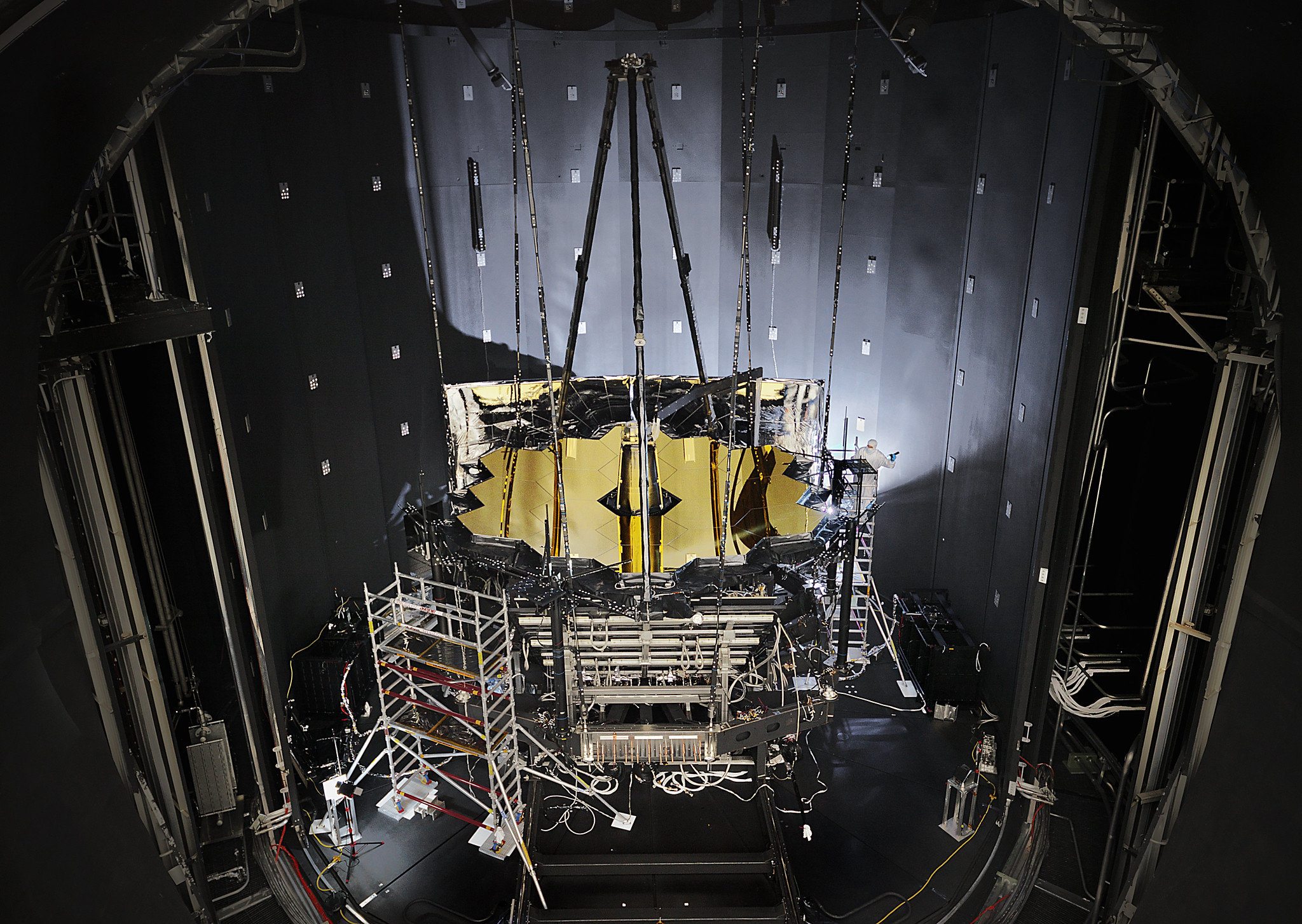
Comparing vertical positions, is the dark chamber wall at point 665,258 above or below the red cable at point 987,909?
above

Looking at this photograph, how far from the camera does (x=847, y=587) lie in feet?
32.1

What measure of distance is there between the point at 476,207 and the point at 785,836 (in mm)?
8911

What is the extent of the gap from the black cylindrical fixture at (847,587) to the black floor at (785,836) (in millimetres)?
1383

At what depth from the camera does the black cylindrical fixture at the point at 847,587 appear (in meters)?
9.20

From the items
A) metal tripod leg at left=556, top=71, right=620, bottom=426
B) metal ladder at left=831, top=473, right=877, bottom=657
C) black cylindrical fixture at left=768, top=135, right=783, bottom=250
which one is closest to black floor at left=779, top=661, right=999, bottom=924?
metal ladder at left=831, top=473, right=877, bottom=657

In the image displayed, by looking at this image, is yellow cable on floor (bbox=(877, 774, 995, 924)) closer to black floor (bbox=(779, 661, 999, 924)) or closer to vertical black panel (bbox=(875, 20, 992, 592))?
black floor (bbox=(779, 661, 999, 924))

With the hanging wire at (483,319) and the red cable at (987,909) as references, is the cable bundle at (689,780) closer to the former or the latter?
the red cable at (987,909)

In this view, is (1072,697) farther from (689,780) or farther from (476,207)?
(476,207)

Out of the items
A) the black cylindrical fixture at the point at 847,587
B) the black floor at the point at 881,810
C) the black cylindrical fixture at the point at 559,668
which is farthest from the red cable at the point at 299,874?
the black cylindrical fixture at the point at 847,587

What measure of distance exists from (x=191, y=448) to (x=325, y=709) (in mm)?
4258

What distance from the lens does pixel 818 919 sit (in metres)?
8.28

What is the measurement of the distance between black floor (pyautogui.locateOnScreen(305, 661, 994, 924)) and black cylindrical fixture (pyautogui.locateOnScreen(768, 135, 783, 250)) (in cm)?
674

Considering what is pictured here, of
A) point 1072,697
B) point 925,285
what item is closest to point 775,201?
point 925,285

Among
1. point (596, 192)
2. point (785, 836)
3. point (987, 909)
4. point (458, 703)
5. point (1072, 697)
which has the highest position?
point (596, 192)
